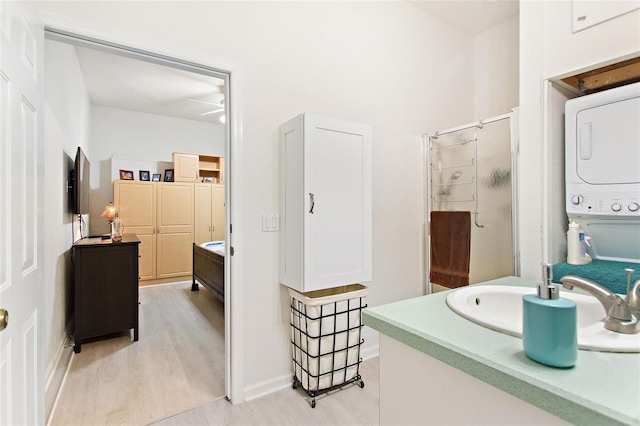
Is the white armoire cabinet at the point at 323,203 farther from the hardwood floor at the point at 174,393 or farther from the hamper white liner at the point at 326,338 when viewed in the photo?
the hardwood floor at the point at 174,393

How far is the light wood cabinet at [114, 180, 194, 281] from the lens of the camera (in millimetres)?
4965

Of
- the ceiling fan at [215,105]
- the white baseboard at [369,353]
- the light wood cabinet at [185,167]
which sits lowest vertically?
the white baseboard at [369,353]

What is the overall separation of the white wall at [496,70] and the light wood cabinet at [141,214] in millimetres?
4794

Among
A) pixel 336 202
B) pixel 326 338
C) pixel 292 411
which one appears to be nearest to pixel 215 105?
pixel 336 202

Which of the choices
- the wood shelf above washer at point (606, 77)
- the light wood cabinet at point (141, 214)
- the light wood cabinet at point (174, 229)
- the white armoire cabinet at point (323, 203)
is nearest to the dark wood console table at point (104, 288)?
the white armoire cabinet at point (323, 203)

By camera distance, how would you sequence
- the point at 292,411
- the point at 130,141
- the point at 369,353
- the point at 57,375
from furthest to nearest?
1. the point at 130,141
2. the point at 369,353
3. the point at 57,375
4. the point at 292,411

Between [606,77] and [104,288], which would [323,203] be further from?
[104,288]

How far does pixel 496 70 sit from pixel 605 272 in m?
2.49

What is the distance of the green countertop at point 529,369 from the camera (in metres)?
0.53

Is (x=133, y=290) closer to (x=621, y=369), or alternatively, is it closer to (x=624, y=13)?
(x=621, y=369)

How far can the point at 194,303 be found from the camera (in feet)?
13.5

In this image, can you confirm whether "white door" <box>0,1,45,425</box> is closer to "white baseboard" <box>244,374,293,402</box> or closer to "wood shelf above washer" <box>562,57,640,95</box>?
"white baseboard" <box>244,374,293,402</box>

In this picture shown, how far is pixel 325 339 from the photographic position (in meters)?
1.95

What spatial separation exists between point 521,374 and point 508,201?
6.36 ft
